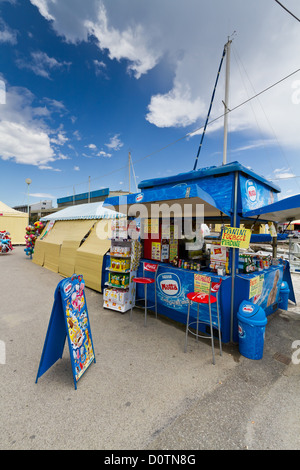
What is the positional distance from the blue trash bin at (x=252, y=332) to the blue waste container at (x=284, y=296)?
246 centimetres

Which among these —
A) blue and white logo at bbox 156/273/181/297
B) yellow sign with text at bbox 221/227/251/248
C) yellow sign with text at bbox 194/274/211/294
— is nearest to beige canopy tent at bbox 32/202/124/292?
blue and white logo at bbox 156/273/181/297

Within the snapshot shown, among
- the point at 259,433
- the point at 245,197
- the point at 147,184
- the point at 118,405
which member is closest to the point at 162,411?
the point at 118,405

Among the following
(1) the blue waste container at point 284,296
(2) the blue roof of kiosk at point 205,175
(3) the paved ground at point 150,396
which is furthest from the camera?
(1) the blue waste container at point 284,296

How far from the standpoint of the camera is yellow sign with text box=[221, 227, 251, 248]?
332 centimetres

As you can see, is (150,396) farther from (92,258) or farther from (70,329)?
(92,258)

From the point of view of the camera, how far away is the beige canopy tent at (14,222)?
54.7 ft

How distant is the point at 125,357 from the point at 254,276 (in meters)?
2.51

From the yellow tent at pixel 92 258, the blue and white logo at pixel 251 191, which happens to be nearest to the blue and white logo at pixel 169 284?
the blue and white logo at pixel 251 191

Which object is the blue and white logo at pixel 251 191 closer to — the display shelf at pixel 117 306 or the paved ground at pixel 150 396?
the paved ground at pixel 150 396

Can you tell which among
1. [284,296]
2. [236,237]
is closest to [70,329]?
[236,237]

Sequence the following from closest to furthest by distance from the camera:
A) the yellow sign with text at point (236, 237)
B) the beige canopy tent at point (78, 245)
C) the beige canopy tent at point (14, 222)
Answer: the yellow sign with text at point (236, 237) < the beige canopy tent at point (78, 245) < the beige canopy tent at point (14, 222)

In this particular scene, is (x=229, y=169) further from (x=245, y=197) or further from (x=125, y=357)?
(x=125, y=357)

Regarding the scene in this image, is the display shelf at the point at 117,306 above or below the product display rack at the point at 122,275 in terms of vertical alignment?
below
